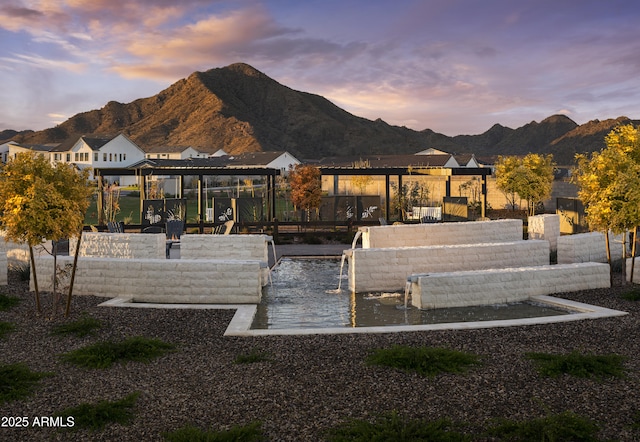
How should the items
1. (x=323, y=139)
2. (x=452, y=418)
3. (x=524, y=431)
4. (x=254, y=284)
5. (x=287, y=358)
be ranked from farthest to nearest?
(x=323, y=139), (x=254, y=284), (x=287, y=358), (x=452, y=418), (x=524, y=431)

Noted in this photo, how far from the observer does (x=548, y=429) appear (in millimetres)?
5000

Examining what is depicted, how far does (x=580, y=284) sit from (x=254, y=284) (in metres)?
6.10

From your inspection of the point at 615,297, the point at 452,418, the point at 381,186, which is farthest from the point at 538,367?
the point at 381,186

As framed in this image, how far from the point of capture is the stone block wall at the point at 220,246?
13.2m

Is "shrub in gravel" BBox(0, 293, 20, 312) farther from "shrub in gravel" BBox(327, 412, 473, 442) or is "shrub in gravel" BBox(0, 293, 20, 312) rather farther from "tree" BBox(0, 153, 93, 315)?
"shrub in gravel" BBox(327, 412, 473, 442)

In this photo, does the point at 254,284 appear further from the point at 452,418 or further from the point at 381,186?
the point at 381,186

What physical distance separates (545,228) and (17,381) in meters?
14.0

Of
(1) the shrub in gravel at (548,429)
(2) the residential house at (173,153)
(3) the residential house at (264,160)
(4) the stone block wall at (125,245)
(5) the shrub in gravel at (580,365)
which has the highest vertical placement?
(2) the residential house at (173,153)

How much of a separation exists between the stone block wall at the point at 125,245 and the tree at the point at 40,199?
3.76 m

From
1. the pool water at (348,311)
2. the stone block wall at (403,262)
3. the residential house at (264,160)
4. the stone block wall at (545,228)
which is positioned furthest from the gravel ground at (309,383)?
the residential house at (264,160)

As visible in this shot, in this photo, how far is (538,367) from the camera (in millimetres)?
6680

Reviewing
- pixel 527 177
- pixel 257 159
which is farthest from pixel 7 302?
pixel 257 159

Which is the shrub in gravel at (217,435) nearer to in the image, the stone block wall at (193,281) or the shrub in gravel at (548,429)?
the shrub in gravel at (548,429)

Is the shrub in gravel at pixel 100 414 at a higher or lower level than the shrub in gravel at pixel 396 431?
higher
